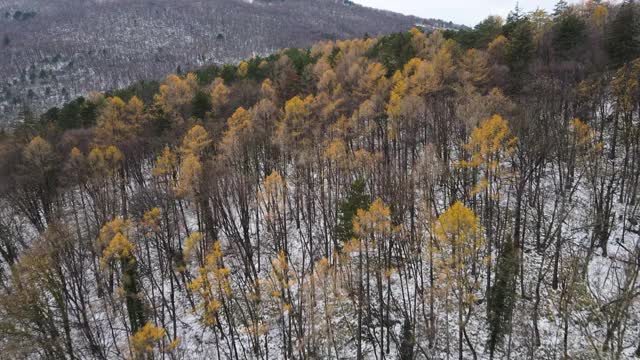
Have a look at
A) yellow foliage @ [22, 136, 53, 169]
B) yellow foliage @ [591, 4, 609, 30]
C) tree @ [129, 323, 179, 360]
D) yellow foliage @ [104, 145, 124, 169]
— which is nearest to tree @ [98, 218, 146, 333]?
tree @ [129, 323, 179, 360]

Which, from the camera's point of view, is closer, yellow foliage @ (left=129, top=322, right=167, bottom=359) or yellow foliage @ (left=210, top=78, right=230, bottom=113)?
yellow foliage @ (left=129, top=322, right=167, bottom=359)

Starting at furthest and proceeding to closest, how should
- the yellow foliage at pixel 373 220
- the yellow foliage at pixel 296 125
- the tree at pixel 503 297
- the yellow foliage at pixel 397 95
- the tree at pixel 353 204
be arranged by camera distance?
the yellow foliage at pixel 296 125 → the yellow foliage at pixel 397 95 → the tree at pixel 353 204 → the yellow foliage at pixel 373 220 → the tree at pixel 503 297

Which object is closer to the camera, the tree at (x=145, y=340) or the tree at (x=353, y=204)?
the tree at (x=145, y=340)

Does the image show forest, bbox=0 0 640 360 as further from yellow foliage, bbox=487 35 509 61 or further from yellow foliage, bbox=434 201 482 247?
yellow foliage, bbox=487 35 509 61

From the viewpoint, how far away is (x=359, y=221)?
83.1 ft

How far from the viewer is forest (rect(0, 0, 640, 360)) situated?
2266 centimetres

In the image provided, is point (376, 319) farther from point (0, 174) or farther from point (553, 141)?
point (0, 174)

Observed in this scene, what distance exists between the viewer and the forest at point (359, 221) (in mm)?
22656

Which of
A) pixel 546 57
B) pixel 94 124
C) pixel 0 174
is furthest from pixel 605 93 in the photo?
pixel 94 124

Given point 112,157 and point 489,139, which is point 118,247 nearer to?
point 112,157

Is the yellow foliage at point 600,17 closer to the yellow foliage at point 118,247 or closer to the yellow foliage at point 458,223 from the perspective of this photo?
the yellow foliage at point 458,223

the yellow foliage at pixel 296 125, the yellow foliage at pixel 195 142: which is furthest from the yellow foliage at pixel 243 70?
the yellow foliage at pixel 195 142

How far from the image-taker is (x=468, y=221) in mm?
21047

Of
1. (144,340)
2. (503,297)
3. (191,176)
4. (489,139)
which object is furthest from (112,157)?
(503,297)
